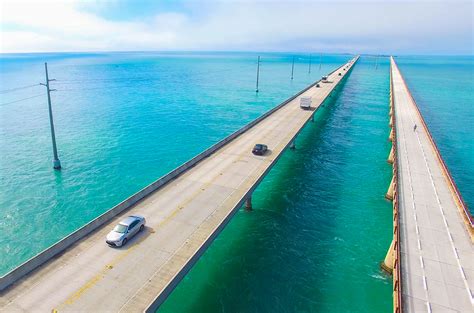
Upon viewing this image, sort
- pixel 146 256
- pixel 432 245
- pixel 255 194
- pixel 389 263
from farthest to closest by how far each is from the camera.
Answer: pixel 255 194 → pixel 389 263 → pixel 432 245 → pixel 146 256

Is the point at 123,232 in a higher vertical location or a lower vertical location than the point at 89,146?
higher

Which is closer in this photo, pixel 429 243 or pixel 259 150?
pixel 429 243

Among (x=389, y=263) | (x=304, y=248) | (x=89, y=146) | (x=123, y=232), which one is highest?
(x=123, y=232)

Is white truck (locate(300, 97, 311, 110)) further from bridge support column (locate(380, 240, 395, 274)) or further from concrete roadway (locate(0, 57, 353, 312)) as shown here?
bridge support column (locate(380, 240, 395, 274))

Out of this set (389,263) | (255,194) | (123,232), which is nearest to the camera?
(123,232)

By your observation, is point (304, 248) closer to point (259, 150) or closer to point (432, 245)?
point (432, 245)

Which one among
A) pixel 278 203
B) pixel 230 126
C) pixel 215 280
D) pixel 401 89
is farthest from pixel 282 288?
pixel 401 89

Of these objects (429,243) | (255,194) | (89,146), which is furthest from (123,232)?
(89,146)

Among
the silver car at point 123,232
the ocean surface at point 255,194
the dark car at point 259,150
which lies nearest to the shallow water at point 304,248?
the ocean surface at point 255,194
